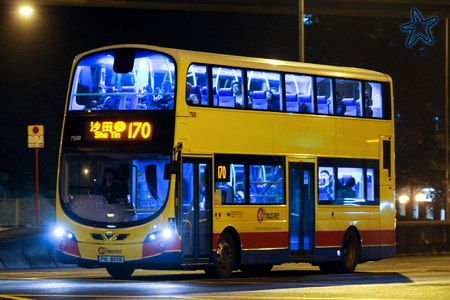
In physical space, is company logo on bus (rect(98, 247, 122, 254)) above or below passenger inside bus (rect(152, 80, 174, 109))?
below

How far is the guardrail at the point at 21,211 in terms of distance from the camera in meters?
36.0

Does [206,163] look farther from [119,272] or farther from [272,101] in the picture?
[119,272]

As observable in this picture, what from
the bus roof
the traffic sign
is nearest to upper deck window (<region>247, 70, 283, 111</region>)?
the bus roof

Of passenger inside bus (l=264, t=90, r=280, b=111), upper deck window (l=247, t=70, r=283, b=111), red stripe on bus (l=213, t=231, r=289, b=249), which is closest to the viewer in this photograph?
red stripe on bus (l=213, t=231, r=289, b=249)

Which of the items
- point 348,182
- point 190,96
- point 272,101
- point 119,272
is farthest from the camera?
point 348,182

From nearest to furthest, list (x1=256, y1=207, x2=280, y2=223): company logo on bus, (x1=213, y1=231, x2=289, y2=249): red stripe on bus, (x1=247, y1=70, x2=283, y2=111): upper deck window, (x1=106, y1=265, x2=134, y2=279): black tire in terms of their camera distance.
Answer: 1. (x1=106, y1=265, x2=134, y2=279): black tire
2. (x1=213, y1=231, x2=289, y2=249): red stripe on bus
3. (x1=247, y1=70, x2=283, y2=111): upper deck window
4. (x1=256, y1=207, x2=280, y2=223): company logo on bus

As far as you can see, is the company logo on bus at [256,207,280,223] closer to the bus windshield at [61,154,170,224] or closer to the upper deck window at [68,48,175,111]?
the bus windshield at [61,154,170,224]

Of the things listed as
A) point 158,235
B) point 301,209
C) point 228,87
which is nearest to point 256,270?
point 301,209

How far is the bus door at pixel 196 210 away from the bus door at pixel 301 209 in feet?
8.27

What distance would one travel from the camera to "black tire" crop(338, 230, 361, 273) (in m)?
21.2

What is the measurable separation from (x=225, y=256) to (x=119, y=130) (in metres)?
3.13

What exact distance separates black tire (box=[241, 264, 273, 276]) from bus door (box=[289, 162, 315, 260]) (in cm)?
101

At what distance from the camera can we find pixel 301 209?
20031 mm

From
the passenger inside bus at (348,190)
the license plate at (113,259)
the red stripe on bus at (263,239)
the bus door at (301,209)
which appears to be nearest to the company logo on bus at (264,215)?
the red stripe on bus at (263,239)
